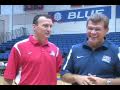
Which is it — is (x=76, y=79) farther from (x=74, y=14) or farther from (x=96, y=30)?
(x=74, y=14)

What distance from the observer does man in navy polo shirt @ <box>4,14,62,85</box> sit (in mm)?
2611

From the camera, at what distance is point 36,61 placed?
2609mm

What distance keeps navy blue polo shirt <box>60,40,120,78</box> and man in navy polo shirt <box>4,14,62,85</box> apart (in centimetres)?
52

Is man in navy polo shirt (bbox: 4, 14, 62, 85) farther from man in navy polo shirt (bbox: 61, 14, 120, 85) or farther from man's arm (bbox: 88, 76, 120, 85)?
man's arm (bbox: 88, 76, 120, 85)

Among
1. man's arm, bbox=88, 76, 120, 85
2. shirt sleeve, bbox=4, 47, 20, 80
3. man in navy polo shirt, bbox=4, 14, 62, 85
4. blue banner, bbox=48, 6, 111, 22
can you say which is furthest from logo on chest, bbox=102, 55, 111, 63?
blue banner, bbox=48, 6, 111, 22

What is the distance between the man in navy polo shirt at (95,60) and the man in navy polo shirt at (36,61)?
0.52 meters

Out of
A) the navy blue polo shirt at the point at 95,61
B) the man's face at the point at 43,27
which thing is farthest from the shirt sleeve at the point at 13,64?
the navy blue polo shirt at the point at 95,61

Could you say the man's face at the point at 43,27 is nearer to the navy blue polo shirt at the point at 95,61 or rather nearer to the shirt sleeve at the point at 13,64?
the shirt sleeve at the point at 13,64

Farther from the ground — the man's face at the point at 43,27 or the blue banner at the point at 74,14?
the blue banner at the point at 74,14

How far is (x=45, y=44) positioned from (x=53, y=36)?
1229 cm

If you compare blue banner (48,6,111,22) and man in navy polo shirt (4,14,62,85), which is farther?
blue banner (48,6,111,22)

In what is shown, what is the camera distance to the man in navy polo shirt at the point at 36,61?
2.61 m
